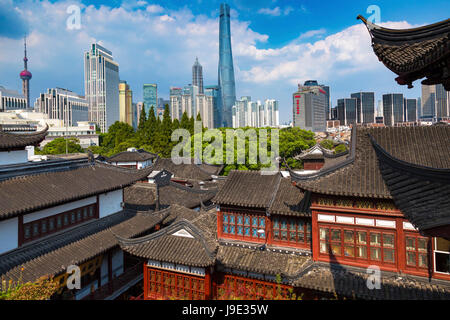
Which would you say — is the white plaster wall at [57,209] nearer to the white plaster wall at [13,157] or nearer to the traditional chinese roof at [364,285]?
the white plaster wall at [13,157]

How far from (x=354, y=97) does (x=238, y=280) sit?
587ft

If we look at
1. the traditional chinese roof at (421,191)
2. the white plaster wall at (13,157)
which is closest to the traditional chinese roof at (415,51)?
the traditional chinese roof at (421,191)

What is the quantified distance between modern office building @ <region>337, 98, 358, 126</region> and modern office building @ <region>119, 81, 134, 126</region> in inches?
5210

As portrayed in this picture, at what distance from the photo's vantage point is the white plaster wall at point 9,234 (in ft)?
36.6

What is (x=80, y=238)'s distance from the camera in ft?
45.7

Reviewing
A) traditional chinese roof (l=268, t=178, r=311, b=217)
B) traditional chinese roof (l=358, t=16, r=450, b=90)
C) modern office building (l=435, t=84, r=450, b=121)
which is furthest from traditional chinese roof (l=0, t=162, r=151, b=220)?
modern office building (l=435, t=84, r=450, b=121)

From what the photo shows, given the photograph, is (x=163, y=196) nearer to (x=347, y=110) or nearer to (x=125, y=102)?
(x=347, y=110)

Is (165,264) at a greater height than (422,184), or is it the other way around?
(422,184)

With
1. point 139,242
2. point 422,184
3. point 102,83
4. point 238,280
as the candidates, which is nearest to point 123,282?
point 139,242

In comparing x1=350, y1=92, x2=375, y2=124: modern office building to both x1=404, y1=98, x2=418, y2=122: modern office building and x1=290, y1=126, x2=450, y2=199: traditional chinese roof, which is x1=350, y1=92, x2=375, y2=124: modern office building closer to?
x1=404, y1=98, x2=418, y2=122: modern office building

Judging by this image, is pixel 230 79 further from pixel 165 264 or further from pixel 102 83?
pixel 165 264

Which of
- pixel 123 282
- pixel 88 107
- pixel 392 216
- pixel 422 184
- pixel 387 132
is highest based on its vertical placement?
pixel 88 107

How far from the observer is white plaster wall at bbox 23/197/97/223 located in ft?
40.5

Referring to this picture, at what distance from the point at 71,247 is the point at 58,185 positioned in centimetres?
299
